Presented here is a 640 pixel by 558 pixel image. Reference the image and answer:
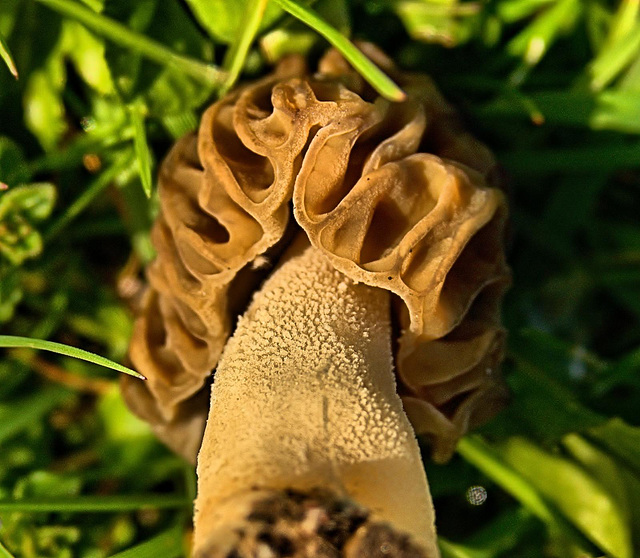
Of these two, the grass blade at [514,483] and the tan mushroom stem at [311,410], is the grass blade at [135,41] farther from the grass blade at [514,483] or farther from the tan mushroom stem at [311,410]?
the grass blade at [514,483]

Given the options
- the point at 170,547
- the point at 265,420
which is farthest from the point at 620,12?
the point at 170,547

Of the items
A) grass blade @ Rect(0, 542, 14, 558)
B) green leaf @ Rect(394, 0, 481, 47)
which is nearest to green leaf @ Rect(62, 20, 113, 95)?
green leaf @ Rect(394, 0, 481, 47)

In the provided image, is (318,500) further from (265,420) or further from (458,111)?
(458,111)

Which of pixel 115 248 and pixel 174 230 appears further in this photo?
pixel 115 248

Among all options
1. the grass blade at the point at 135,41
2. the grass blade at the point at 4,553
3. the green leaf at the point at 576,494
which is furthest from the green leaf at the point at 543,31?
the grass blade at the point at 4,553

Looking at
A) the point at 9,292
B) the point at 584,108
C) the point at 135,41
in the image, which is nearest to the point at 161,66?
the point at 135,41

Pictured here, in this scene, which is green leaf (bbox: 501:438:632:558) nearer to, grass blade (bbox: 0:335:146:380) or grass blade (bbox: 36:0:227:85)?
grass blade (bbox: 0:335:146:380)
